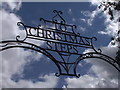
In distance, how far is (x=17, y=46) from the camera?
6.62m

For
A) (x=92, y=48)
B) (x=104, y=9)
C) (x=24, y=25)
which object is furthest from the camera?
(x=104, y=9)

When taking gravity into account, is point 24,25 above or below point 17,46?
above

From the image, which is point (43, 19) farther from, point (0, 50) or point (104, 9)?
point (104, 9)

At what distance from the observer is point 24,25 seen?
6855mm

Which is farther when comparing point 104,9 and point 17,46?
point 104,9

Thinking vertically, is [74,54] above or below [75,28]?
below

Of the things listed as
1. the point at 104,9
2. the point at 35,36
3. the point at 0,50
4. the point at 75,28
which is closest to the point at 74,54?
the point at 75,28

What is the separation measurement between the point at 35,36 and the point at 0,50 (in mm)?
975

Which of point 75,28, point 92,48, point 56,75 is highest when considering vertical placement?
point 75,28

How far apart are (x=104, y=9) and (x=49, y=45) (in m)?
4.64

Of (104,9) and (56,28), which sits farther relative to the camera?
(104,9)

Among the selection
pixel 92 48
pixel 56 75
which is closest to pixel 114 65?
pixel 92 48

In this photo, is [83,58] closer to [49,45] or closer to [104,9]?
[49,45]

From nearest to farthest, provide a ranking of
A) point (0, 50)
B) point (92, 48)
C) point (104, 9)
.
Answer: point (0, 50), point (92, 48), point (104, 9)
